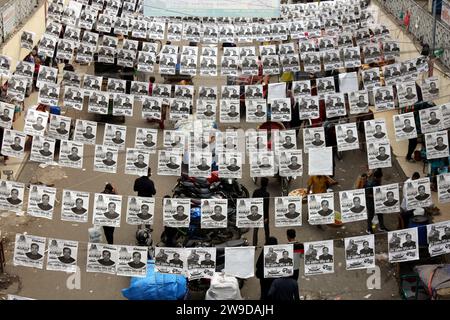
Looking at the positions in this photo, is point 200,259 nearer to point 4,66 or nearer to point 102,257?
A: point 102,257

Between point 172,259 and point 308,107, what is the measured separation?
5.93 m

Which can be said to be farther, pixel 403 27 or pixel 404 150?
pixel 403 27

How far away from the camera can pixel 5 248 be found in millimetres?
18344

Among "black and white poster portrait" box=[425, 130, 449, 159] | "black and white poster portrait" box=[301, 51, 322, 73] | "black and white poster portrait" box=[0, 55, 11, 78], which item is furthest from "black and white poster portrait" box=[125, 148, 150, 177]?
"black and white poster portrait" box=[301, 51, 322, 73]

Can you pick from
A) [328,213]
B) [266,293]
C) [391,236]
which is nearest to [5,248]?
[266,293]

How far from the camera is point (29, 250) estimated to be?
14.7 meters

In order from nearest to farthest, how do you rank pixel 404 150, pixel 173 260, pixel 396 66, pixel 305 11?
pixel 173 260 → pixel 396 66 → pixel 404 150 → pixel 305 11

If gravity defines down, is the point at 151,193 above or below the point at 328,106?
below

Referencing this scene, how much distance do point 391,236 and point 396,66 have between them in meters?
7.05

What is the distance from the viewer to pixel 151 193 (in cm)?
1852

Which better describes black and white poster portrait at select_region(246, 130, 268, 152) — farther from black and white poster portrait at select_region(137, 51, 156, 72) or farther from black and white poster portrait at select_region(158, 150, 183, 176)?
black and white poster portrait at select_region(137, 51, 156, 72)

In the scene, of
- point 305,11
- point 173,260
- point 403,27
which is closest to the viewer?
point 173,260
